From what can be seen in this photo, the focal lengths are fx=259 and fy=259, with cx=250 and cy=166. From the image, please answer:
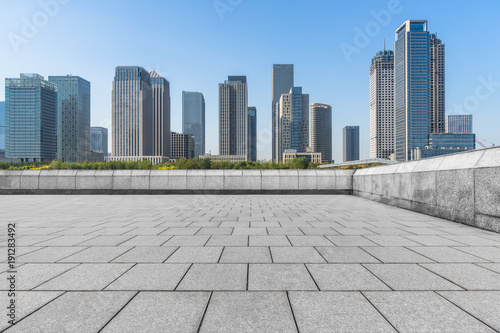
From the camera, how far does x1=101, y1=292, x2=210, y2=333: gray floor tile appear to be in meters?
2.16

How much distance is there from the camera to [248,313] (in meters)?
2.38

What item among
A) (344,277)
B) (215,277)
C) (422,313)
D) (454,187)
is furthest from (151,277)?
(454,187)

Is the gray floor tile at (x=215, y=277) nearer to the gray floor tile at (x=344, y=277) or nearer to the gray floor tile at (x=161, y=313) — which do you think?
the gray floor tile at (x=161, y=313)

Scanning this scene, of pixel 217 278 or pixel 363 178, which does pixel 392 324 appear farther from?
pixel 363 178

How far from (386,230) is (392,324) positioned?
4.12 metres

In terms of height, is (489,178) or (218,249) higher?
(489,178)

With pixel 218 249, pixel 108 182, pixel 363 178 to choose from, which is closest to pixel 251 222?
pixel 218 249

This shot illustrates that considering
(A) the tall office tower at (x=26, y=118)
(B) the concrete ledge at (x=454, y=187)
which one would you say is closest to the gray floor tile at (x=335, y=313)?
(B) the concrete ledge at (x=454, y=187)

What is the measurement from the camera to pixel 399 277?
3.22 metres

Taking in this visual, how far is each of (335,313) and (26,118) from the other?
249 meters

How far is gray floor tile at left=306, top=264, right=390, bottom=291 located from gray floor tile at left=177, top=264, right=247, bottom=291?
93 cm

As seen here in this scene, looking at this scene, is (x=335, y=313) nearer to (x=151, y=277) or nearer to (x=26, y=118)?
(x=151, y=277)

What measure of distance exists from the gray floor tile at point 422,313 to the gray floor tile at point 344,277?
0.64ft

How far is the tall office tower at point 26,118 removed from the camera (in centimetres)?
18238
